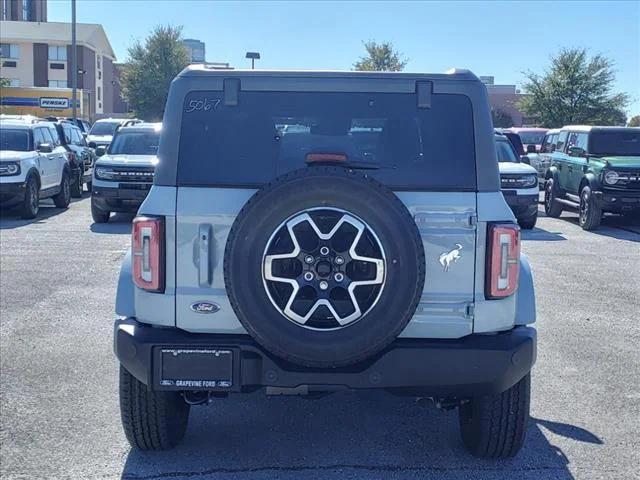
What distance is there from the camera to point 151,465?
467 cm

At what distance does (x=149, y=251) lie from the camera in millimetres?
4203

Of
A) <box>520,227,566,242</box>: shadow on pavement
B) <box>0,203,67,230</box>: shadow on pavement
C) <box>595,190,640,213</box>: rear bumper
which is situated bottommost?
<box>0,203,67,230</box>: shadow on pavement

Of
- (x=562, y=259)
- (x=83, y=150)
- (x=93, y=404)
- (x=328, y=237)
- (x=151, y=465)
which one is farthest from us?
(x=83, y=150)

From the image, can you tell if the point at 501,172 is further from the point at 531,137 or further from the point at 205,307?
the point at 531,137

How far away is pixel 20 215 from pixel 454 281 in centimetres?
1378

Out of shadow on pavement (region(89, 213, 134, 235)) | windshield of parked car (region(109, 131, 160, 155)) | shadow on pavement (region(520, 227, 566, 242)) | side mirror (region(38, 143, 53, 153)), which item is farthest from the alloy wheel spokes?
side mirror (region(38, 143, 53, 153))

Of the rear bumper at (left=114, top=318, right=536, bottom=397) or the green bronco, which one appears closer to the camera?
the rear bumper at (left=114, top=318, right=536, bottom=397)

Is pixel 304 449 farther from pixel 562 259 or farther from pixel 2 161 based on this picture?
pixel 2 161

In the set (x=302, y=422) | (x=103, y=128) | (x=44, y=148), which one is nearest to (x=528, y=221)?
(x=44, y=148)

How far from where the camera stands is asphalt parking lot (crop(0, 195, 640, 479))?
466cm

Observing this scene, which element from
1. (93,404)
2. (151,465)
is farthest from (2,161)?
(151,465)

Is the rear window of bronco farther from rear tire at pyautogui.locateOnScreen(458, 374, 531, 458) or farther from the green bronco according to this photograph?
the green bronco

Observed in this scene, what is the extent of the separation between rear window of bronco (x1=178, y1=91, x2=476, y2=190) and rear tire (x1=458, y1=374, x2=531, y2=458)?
1163 millimetres

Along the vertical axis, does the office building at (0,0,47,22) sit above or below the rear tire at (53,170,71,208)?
above
